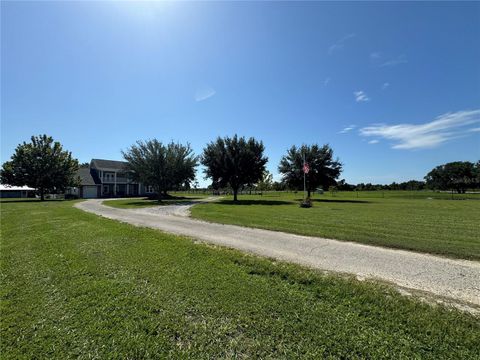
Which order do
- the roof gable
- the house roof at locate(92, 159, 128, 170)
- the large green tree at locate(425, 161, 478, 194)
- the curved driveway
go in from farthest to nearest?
the large green tree at locate(425, 161, 478, 194)
the house roof at locate(92, 159, 128, 170)
the roof gable
the curved driveway

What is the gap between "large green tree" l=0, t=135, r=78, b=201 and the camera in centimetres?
3291

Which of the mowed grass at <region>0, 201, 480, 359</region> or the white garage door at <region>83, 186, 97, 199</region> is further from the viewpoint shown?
the white garage door at <region>83, 186, 97, 199</region>

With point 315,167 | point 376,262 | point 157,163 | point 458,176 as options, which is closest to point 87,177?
point 157,163

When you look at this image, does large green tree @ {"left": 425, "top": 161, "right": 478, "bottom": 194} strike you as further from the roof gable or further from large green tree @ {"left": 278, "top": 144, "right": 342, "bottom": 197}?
the roof gable

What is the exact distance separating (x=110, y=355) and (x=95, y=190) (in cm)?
5049

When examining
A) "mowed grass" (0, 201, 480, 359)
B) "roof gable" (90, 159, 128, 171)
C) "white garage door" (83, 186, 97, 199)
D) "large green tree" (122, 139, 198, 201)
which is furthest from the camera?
"roof gable" (90, 159, 128, 171)

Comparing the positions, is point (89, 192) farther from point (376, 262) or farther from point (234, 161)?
point (376, 262)

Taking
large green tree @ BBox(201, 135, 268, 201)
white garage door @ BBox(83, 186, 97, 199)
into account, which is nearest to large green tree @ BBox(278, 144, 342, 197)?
large green tree @ BBox(201, 135, 268, 201)

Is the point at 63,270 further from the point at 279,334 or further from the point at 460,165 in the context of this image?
the point at 460,165

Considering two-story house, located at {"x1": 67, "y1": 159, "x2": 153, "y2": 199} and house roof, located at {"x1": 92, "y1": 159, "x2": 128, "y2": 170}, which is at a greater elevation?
house roof, located at {"x1": 92, "y1": 159, "x2": 128, "y2": 170}

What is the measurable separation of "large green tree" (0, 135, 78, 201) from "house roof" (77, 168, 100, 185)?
854cm

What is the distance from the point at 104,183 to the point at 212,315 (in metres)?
51.2

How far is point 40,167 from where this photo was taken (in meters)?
33.5

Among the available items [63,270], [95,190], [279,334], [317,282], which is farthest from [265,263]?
[95,190]
